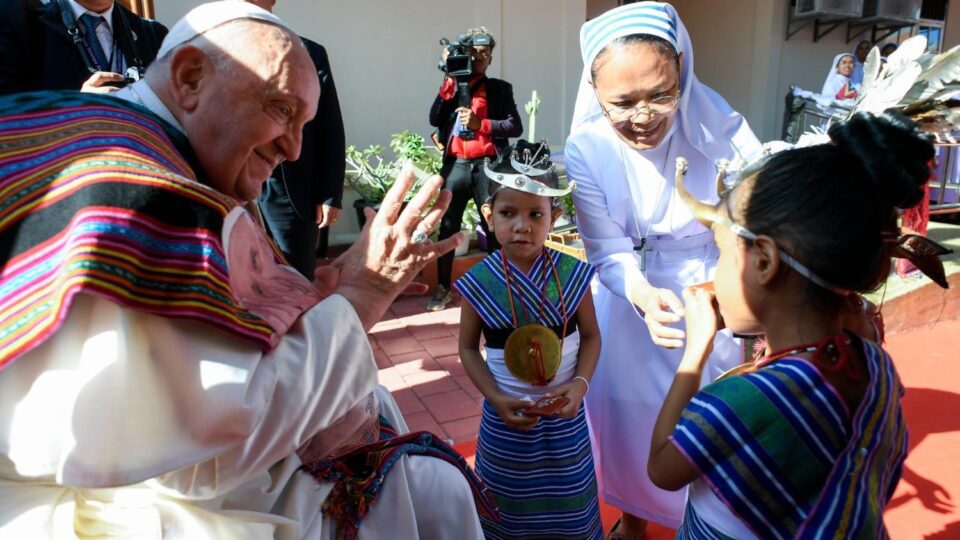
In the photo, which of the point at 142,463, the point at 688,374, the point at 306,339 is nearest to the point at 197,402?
the point at 142,463

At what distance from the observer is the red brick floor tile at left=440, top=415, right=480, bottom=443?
134 inches

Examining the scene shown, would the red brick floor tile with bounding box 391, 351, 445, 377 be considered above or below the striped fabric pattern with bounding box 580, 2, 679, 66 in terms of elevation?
below

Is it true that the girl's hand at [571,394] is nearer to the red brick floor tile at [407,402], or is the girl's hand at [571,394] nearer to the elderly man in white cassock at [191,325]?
the elderly man in white cassock at [191,325]

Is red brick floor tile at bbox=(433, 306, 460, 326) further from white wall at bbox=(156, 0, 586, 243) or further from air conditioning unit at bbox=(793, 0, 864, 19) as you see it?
air conditioning unit at bbox=(793, 0, 864, 19)

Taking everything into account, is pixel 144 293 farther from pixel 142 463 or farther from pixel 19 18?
pixel 19 18

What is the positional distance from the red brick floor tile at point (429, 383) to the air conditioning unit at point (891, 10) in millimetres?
11980

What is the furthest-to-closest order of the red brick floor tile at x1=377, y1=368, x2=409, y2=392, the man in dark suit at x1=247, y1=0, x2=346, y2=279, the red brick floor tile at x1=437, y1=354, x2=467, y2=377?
1. the red brick floor tile at x1=437, y1=354, x2=467, y2=377
2. the red brick floor tile at x1=377, y1=368, x2=409, y2=392
3. the man in dark suit at x1=247, y1=0, x2=346, y2=279

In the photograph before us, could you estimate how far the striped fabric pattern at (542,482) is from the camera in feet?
7.41

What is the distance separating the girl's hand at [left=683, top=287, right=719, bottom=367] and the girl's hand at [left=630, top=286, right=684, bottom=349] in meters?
0.27

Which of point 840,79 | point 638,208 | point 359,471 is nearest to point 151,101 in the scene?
point 359,471

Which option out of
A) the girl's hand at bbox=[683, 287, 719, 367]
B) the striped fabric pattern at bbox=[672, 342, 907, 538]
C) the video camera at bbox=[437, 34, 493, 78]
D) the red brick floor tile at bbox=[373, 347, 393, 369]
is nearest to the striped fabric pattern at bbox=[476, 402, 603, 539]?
the girl's hand at bbox=[683, 287, 719, 367]

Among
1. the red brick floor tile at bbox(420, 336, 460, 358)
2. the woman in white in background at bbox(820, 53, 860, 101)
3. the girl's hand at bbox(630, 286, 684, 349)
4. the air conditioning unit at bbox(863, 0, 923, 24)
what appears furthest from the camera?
the air conditioning unit at bbox(863, 0, 923, 24)

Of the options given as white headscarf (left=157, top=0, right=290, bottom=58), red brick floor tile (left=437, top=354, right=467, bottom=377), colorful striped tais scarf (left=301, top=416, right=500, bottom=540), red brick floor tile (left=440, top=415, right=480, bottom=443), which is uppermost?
white headscarf (left=157, top=0, right=290, bottom=58)

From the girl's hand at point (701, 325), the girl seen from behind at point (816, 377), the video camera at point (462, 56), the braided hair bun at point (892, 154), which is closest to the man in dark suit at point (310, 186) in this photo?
the video camera at point (462, 56)
